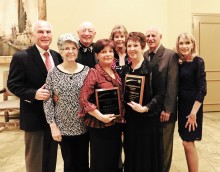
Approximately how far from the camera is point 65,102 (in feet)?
6.35

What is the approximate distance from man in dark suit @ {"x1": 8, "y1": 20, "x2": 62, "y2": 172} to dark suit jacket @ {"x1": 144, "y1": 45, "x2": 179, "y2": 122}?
1.07m

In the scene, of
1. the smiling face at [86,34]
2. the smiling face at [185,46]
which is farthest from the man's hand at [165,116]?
the smiling face at [86,34]

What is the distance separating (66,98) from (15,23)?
12.8 ft

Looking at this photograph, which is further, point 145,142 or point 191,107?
point 191,107

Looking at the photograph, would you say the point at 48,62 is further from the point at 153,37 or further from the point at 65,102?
the point at 153,37

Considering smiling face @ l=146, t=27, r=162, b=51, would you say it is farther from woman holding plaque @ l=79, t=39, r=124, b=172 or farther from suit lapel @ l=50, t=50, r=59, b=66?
suit lapel @ l=50, t=50, r=59, b=66

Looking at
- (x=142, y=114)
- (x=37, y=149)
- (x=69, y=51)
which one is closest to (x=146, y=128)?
(x=142, y=114)

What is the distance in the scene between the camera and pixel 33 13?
16.9 feet

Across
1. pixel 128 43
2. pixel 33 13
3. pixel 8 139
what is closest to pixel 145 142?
pixel 128 43

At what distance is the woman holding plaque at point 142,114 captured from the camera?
1.99 m

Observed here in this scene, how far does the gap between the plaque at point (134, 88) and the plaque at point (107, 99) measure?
113 millimetres

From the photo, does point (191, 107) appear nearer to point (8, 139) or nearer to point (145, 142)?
point (145, 142)

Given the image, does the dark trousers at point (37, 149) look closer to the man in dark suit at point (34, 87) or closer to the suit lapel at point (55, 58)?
the man in dark suit at point (34, 87)

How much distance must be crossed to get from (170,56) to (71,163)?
1413mm
